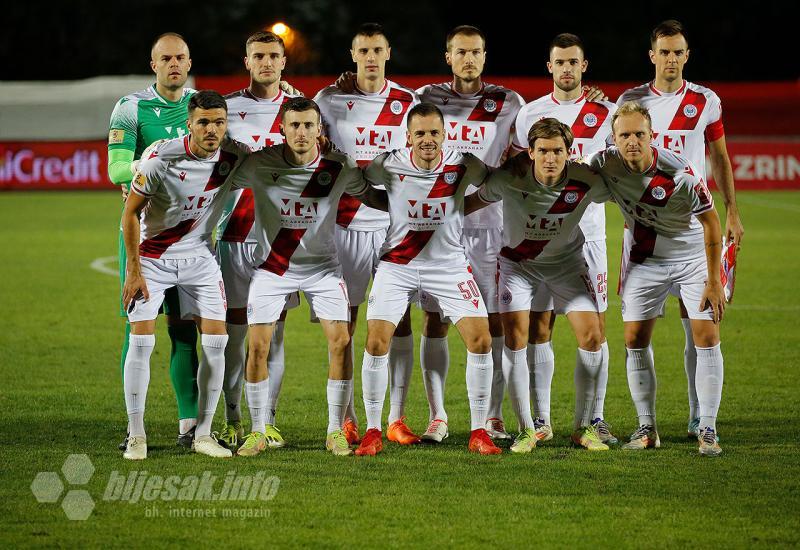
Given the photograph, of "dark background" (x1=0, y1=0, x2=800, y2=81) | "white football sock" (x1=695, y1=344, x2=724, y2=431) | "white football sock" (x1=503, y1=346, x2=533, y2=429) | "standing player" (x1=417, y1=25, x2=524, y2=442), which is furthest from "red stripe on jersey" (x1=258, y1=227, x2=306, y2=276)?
"dark background" (x1=0, y1=0, x2=800, y2=81)

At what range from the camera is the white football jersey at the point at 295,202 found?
6734 millimetres

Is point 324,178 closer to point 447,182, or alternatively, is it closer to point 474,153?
point 447,182

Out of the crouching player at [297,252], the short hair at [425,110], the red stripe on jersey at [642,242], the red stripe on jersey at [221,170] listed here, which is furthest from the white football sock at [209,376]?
the red stripe on jersey at [642,242]

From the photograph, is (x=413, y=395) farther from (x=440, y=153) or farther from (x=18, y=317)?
(x=18, y=317)

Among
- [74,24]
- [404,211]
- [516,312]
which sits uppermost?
[74,24]

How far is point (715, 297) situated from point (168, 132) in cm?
315

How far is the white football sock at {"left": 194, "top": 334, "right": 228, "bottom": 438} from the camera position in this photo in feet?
21.8

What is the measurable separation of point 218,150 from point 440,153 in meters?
1.20

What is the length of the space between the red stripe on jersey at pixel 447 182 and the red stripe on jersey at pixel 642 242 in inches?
40.3

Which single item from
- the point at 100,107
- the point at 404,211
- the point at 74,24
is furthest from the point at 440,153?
the point at 74,24

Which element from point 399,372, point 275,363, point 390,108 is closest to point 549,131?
point 390,108

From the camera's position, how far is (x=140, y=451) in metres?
6.48

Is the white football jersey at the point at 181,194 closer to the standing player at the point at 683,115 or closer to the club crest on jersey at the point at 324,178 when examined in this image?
the club crest on jersey at the point at 324,178

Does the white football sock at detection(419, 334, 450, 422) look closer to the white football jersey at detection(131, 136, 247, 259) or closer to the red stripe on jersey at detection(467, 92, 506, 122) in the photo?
the red stripe on jersey at detection(467, 92, 506, 122)
